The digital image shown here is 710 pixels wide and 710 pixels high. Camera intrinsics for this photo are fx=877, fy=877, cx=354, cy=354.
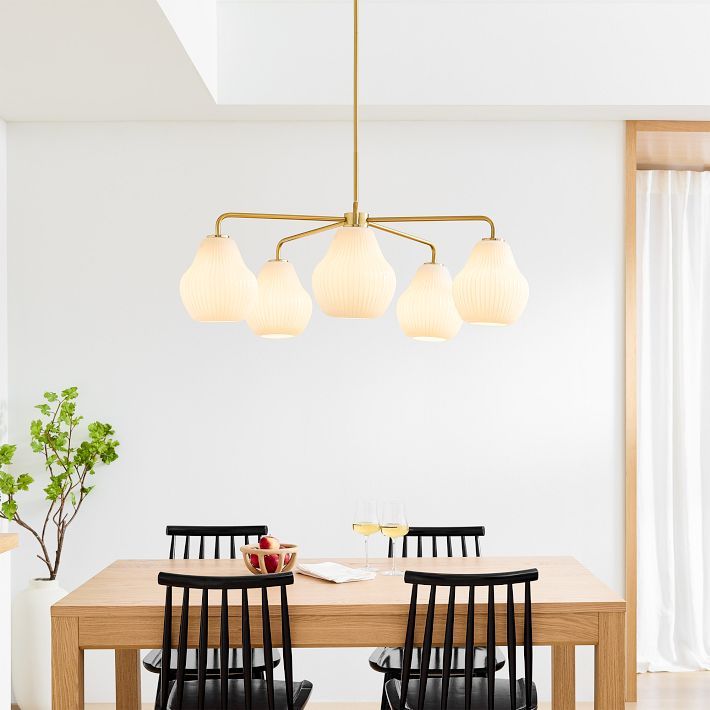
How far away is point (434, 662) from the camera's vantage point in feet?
9.72

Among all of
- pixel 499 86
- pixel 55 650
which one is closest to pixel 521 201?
pixel 499 86

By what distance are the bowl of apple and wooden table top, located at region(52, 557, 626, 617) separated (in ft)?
0.27

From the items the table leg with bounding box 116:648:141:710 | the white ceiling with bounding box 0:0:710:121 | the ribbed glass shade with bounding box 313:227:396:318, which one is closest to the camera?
the ribbed glass shade with bounding box 313:227:396:318

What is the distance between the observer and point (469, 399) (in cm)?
407

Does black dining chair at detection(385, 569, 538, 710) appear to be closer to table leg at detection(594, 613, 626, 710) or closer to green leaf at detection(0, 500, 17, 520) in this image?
table leg at detection(594, 613, 626, 710)

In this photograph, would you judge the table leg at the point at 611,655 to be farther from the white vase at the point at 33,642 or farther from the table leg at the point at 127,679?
the white vase at the point at 33,642

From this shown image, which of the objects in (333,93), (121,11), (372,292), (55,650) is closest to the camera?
(372,292)

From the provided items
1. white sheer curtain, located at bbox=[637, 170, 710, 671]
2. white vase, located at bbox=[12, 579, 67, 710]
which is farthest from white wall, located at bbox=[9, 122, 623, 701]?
white vase, located at bbox=[12, 579, 67, 710]

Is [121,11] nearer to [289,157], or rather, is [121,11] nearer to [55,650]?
[289,157]

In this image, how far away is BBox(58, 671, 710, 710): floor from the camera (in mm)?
3857

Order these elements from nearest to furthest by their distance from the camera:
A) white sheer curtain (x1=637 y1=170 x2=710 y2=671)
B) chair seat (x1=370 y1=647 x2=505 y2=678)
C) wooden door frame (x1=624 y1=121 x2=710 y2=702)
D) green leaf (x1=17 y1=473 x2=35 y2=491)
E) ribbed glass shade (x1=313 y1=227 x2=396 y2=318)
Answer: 1. ribbed glass shade (x1=313 y1=227 x2=396 y2=318)
2. chair seat (x1=370 y1=647 x2=505 y2=678)
3. green leaf (x1=17 y1=473 x2=35 y2=491)
4. wooden door frame (x1=624 y1=121 x2=710 y2=702)
5. white sheer curtain (x1=637 y1=170 x2=710 y2=671)

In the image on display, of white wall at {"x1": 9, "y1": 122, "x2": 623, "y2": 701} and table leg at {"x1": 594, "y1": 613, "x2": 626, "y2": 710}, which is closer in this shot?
table leg at {"x1": 594, "y1": 613, "x2": 626, "y2": 710}

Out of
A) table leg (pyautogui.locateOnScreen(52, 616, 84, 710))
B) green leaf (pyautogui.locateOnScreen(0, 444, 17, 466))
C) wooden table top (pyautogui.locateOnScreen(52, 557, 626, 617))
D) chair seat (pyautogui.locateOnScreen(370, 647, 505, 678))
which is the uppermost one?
green leaf (pyautogui.locateOnScreen(0, 444, 17, 466))

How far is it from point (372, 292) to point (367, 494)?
6.41ft
